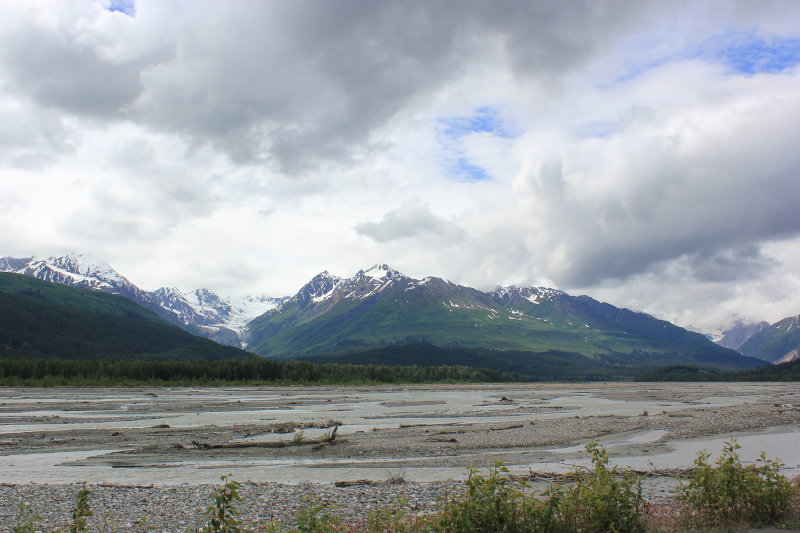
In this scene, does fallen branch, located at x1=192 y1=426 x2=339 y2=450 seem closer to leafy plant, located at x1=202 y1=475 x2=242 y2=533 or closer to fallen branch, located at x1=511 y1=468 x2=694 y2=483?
fallen branch, located at x1=511 y1=468 x2=694 y2=483

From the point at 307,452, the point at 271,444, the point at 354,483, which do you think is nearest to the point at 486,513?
the point at 354,483

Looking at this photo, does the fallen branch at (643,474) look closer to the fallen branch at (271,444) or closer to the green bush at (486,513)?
the green bush at (486,513)

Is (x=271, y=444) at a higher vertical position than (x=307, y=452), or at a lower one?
higher

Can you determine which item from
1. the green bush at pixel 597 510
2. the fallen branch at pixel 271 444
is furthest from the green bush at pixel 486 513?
the fallen branch at pixel 271 444

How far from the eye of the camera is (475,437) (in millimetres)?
46406

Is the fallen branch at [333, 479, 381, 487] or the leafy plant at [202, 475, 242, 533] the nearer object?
the leafy plant at [202, 475, 242, 533]

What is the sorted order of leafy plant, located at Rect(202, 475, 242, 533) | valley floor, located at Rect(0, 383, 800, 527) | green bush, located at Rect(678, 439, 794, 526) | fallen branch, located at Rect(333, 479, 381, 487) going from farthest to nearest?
fallen branch, located at Rect(333, 479, 381, 487), valley floor, located at Rect(0, 383, 800, 527), green bush, located at Rect(678, 439, 794, 526), leafy plant, located at Rect(202, 475, 242, 533)

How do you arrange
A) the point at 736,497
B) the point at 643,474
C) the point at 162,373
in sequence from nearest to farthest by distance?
the point at 736,497 < the point at 643,474 < the point at 162,373

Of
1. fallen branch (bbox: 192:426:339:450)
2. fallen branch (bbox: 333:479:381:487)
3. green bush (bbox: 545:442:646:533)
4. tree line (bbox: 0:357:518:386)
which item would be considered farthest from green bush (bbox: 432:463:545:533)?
tree line (bbox: 0:357:518:386)

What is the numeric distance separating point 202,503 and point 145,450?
18.1 meters

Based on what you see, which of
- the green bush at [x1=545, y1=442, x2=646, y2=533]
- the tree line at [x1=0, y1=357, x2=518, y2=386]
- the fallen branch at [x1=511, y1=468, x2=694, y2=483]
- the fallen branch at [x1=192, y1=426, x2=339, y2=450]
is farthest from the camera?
the tree line at [x1=0, y1=357, x2=518, y2=386]

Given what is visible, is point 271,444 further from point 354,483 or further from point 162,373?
point 162,373

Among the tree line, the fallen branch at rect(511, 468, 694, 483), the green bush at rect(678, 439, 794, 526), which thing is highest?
the green bush at rect(678, 439, 794, 526)

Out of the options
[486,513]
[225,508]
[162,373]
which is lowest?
[162,373]
